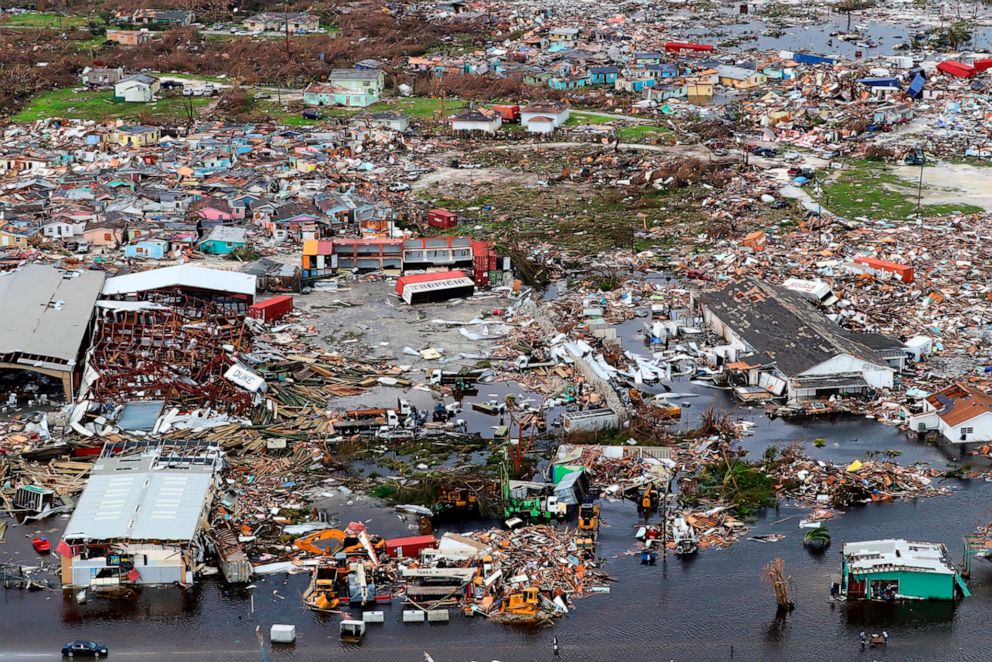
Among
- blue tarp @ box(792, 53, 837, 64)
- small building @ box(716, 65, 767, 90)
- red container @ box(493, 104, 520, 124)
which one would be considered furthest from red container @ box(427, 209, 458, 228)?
blue tarp @ box(792, 53, 837, 64)

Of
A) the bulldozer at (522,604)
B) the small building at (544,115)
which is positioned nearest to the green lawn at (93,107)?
the small building at (544,115)

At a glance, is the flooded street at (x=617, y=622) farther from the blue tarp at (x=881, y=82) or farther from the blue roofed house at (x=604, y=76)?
the blue roofed house at (x=604, y=76)

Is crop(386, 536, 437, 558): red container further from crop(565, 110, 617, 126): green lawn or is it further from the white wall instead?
crop(565, 110, 617, 126): green lawn

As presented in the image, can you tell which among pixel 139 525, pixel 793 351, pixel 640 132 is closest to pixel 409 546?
pixel 139 525

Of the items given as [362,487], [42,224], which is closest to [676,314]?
[362,487]

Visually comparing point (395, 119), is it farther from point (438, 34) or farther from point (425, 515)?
point (425, 515)
